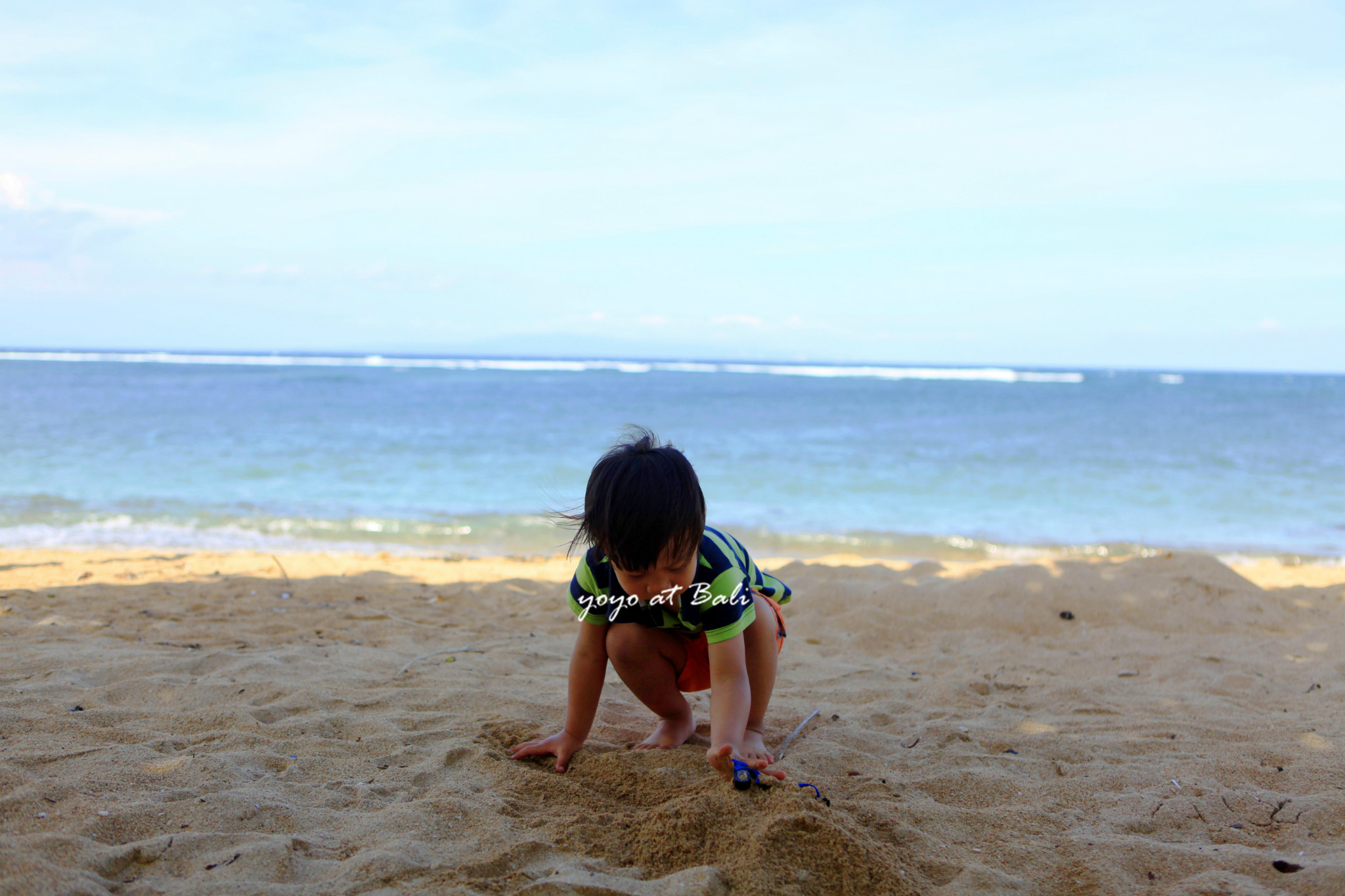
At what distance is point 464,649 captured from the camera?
382 cm

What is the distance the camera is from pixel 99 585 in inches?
191

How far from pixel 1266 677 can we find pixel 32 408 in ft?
86.1

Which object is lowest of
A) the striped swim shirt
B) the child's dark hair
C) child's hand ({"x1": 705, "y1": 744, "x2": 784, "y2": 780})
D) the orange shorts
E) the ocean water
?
the ocean water

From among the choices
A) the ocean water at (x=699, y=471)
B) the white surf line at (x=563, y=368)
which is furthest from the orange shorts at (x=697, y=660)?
the white surf line at (x=563, y=368)

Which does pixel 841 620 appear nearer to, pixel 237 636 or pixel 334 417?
pixel 237 636

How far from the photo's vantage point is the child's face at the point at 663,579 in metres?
2.04

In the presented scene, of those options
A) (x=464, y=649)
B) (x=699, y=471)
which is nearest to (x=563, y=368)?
(x=699, y=471)

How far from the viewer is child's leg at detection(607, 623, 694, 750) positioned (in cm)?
237

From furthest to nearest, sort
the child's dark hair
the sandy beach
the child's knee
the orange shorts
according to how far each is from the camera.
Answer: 1. the orange shorts
2. the child's knee
3. the child's dark hair
4. the sandy beach

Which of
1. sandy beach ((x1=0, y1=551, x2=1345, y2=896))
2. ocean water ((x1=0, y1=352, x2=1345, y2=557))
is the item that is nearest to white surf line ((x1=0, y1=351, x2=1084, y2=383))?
ocean water ((x1=0, y1=352, x2=1345, y2=557))

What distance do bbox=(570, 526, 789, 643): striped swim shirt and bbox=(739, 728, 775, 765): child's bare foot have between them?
1.04ft

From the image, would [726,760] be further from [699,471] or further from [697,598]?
[699,471]

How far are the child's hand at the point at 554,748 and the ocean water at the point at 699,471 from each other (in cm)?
397

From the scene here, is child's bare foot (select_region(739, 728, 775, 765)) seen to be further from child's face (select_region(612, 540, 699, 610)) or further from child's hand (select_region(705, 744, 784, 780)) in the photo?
child's face (select_region(612, 540, 699, 610))
